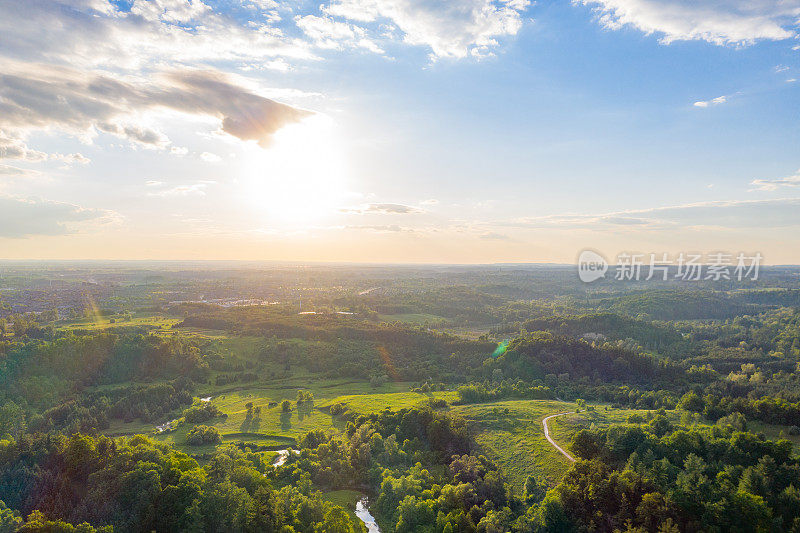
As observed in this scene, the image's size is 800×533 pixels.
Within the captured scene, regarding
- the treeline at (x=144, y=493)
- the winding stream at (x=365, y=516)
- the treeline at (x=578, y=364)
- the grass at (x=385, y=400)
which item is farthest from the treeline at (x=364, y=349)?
the treeline at (x=144, y=493)

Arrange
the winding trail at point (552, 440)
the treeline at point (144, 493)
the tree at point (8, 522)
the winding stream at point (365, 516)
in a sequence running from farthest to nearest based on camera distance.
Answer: the winding trail at point (552, 440) → the winding stream at point (365, 516) → the treeline at point (144, 493) → the tree at point (8, 522)

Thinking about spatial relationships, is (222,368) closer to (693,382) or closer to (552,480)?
(552,480)

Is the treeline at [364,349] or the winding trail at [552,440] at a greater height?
the winding trail at [552,440]

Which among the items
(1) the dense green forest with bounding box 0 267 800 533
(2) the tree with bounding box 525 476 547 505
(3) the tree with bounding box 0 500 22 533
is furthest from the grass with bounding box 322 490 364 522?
(3) the tree with bounding box 0 500 22 533

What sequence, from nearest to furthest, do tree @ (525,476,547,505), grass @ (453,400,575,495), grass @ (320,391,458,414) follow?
tree @ (525,476,547,505) < grass @ (453,400,575,495) < grass @ (320,391,458,414)

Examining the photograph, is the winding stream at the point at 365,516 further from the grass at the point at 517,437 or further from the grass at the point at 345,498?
the grass at the point at 517,437

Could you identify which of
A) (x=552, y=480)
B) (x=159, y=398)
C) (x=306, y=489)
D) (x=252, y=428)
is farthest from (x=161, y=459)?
(x=159, y=398)

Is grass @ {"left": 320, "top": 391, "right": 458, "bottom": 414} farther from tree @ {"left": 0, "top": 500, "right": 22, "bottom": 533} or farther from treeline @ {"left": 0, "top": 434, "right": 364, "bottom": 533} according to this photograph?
tree @ {"left": 0, "top": 500, "right": 22, "bottom": 533}

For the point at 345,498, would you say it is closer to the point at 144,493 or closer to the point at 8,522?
the point at 144,493
